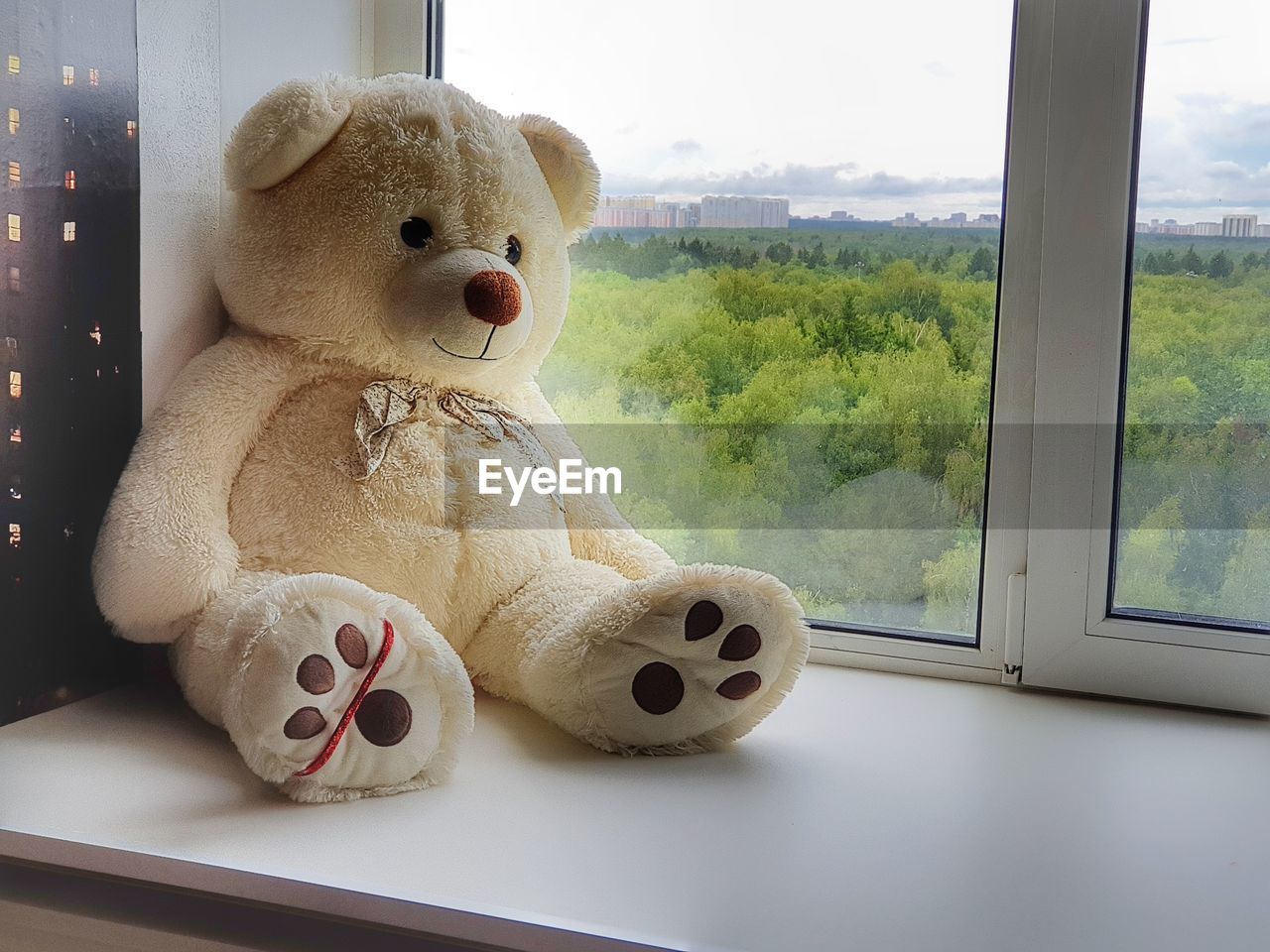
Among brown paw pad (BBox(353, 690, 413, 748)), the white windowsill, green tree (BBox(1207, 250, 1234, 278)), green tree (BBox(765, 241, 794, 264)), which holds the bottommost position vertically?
the white windowsill

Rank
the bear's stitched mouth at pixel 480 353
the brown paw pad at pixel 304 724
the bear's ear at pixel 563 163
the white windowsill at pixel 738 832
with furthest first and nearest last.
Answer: the bear's ear at pixel 563 163 < the bear's stitched mouth at pixel 480 353 < the brown paw pad at pixel 304 724 < the white windowsill at pixel 738 832

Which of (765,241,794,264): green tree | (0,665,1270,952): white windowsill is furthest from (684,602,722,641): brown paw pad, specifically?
(765,241,794,264): green tree

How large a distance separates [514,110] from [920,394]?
23.2 inches

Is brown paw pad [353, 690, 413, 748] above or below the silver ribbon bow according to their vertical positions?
below

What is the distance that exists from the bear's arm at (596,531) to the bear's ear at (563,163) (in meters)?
0.22

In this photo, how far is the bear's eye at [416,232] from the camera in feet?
3.62

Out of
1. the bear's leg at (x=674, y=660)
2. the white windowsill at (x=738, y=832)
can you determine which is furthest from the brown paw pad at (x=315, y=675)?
the bear's leg at (x=674, y=660)

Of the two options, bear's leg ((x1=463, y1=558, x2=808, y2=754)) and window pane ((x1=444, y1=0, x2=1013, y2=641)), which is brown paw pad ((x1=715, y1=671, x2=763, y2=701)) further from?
window pane ((x1=444, y1=0, x2=1013, y2=641))

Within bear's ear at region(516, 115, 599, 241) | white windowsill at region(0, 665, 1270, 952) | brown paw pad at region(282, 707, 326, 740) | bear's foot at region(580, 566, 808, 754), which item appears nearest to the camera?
white windowsill at region(0, 665, 1270, 952)

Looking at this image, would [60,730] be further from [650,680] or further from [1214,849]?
[1214,849]

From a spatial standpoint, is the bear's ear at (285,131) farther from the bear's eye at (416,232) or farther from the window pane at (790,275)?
the window pane at (790,275)

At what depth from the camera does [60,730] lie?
1074mm

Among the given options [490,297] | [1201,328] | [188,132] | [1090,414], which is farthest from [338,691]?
[1201,328]

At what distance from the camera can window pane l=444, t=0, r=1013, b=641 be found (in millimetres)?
1231
